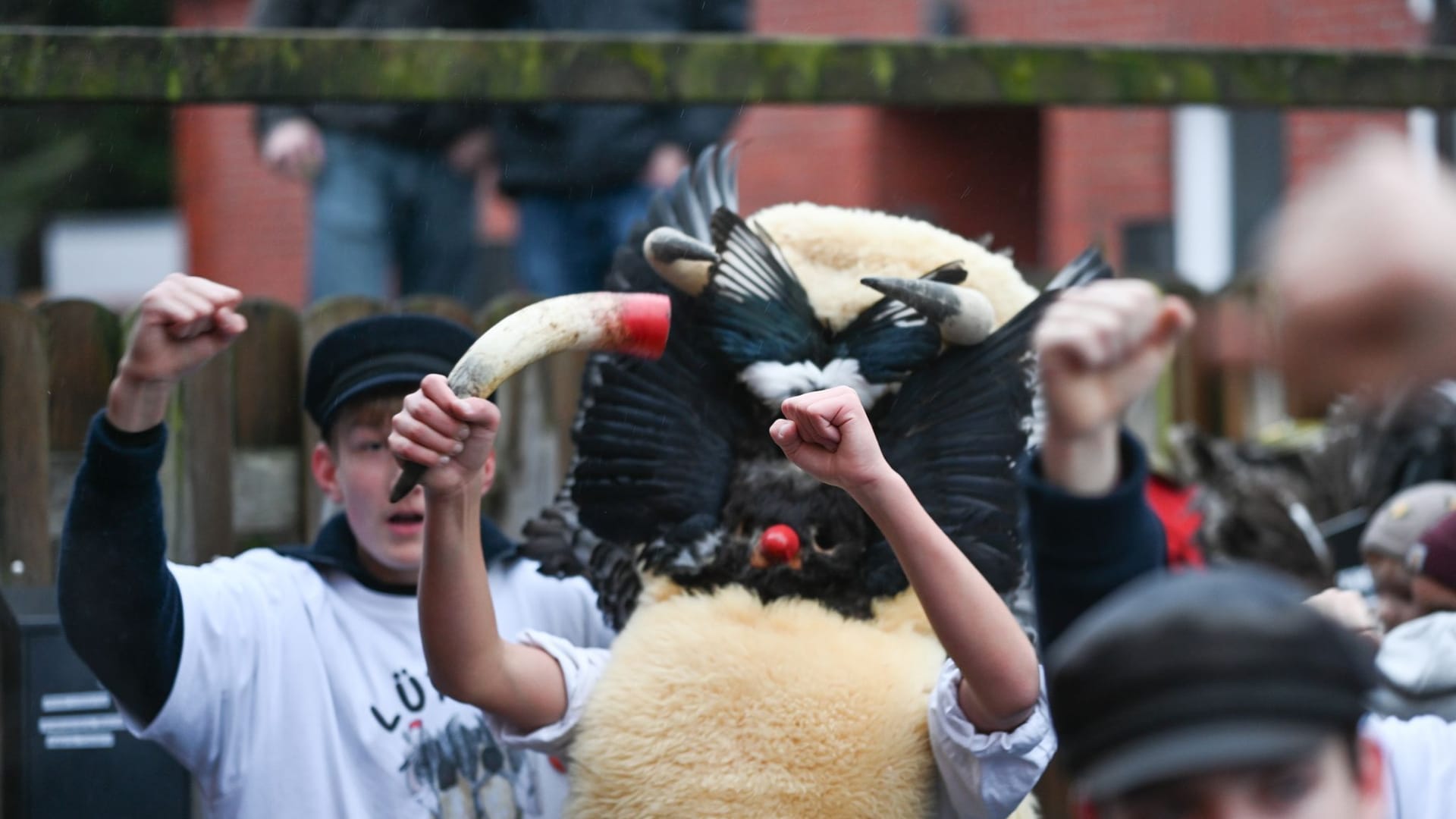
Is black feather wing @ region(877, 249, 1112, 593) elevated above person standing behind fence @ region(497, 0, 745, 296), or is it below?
below

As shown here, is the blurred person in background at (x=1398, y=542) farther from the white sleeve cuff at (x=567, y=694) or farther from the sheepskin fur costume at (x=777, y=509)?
the white sleeve cuff at (x=567, y=694)

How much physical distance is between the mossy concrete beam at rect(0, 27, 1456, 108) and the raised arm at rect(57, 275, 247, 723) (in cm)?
80

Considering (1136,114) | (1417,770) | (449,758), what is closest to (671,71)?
(449,758)

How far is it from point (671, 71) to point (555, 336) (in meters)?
1.11

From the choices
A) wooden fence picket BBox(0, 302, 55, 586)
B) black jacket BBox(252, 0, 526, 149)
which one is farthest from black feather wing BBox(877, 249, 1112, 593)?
black jacket BBox(252, 0, 526, 149)

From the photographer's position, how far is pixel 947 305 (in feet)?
6.82

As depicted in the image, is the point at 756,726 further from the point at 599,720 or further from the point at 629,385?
the point at 629,385

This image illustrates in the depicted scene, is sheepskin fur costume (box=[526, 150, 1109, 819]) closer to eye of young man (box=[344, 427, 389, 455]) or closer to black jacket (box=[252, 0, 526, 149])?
eye of young man (box=[344, 427, 389, 455])

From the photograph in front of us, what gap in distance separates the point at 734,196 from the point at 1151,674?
136cm

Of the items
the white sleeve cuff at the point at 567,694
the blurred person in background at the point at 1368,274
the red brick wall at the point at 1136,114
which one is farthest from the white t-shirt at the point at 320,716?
the red brick wall at the point at 1136,114

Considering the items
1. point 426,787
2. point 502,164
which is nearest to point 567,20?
point 502,164

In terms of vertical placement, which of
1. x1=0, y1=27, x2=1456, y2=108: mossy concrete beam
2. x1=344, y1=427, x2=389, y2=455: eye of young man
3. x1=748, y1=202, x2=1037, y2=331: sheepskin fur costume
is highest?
x1=0, y1=27, x2=1456, y2=108: mossy concrete beam

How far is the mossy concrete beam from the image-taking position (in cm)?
268

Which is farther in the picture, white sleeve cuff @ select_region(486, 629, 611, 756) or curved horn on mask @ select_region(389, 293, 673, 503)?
white sleeve cuff @ select_region(486, 629, 611, 756)
